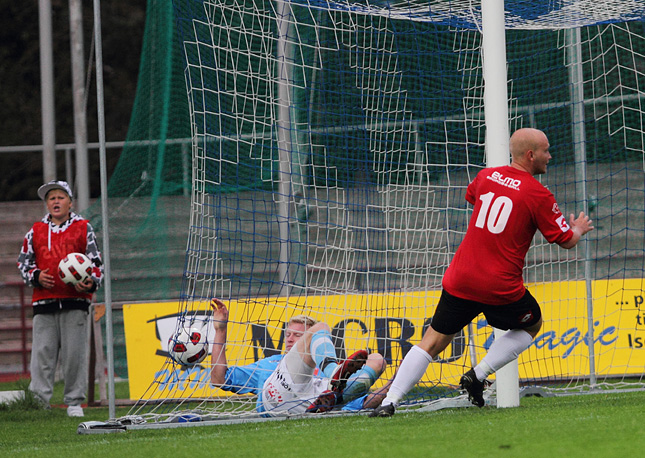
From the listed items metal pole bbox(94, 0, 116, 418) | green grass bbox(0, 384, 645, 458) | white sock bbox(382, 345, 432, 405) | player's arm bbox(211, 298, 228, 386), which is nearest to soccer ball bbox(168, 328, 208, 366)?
player's arm bbox(211, 298, 228, 386)

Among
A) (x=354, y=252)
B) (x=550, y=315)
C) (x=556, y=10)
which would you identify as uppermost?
(x=556, y=10)

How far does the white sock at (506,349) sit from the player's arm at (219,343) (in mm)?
1916

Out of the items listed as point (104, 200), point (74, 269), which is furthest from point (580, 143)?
point (74, 269)

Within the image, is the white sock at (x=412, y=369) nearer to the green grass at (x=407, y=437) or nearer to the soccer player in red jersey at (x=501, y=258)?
the soccer player in red jersey at (x=501, y=258)

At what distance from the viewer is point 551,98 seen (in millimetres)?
10164

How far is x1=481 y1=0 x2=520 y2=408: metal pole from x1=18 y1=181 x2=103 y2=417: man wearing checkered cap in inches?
159

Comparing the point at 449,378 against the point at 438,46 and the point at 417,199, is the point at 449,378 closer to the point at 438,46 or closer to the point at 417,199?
the point at 417,199

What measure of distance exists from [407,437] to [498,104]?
241cm

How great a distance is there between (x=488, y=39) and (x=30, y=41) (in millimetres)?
13956

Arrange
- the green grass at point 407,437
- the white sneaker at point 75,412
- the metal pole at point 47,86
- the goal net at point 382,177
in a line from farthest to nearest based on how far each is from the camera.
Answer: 1. the metal pole at point 47,86
2. the white sneaker at point 75,412
3. the goal net at point 382,177
4. the green grass at point 407,437

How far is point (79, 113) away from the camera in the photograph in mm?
12727

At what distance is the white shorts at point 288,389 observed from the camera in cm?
650

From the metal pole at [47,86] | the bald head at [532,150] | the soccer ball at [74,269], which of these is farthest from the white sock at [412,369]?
the metal pole at [47,86]

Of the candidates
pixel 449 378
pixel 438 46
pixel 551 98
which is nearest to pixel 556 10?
pixel 438 46
